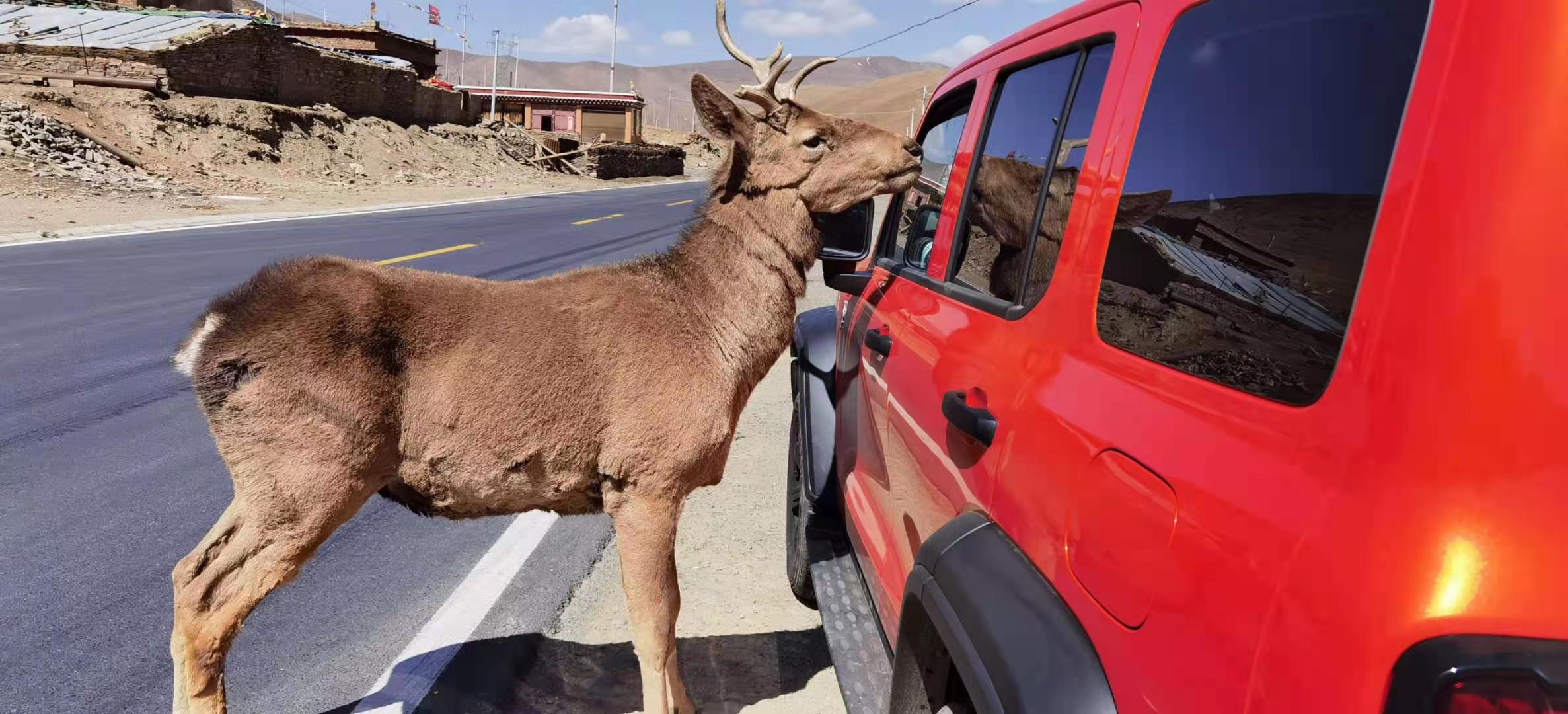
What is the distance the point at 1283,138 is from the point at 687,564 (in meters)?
3.74

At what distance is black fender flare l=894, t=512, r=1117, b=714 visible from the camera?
159 centimetres

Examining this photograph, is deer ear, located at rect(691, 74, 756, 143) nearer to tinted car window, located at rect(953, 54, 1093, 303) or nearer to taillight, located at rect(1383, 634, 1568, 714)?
tinted car window, located at rect(953, 54, 1093, 303)

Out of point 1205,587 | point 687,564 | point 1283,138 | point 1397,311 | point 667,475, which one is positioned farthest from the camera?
point 687,564

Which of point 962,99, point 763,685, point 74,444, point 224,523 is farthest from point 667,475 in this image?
point 74,444

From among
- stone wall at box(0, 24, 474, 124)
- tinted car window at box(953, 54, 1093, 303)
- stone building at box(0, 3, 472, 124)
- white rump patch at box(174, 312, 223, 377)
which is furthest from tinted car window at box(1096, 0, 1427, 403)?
stone wall at box(0, 24, 474, 124)

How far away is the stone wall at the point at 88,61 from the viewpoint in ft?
98.9

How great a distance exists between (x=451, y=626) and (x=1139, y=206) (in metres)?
3.25

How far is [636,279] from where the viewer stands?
3.48 metres

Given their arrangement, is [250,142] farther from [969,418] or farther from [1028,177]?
[969,418]

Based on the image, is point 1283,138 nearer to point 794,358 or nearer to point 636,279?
point 636,279

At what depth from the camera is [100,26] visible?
3591 centimetres

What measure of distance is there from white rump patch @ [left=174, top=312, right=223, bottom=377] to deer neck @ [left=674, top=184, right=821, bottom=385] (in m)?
1.48

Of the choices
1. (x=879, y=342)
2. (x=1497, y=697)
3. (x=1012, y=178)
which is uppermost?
(x=1012, y=178)

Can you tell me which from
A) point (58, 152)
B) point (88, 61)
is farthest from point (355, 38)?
point (58, 152)
